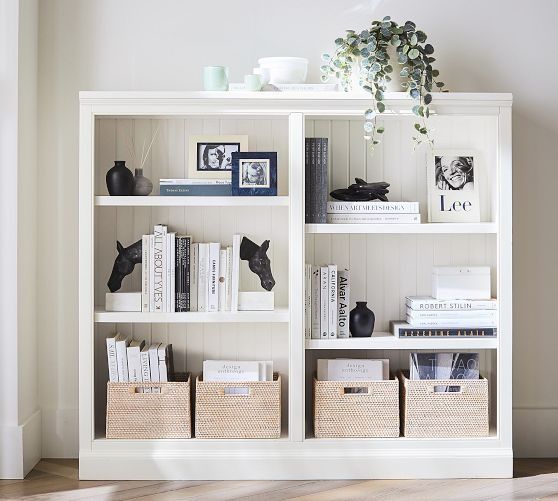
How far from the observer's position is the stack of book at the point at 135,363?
9.53 feet

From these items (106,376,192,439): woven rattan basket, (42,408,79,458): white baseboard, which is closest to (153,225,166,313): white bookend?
(106,376,192,439): woven rattan basket

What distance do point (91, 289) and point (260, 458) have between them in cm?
91

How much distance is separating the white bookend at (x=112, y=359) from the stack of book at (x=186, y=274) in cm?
18

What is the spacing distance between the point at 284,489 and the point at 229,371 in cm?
49

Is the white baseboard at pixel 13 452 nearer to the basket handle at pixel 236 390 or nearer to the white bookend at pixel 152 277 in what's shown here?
the white bookend at pixel 152 277

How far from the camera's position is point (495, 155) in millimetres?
2914

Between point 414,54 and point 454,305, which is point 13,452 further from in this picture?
point 414,54

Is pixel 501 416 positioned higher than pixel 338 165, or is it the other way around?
pixel 338 165

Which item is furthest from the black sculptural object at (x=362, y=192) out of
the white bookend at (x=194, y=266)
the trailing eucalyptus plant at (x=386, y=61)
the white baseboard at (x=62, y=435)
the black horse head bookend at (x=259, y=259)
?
the white baseboard at (x=62, y=435)

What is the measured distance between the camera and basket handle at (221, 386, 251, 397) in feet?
9.46

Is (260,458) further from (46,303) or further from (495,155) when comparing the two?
(495,155)

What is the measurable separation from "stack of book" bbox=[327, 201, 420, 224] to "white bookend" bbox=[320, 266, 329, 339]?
22cm

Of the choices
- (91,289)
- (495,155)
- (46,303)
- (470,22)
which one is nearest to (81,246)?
(91,289)

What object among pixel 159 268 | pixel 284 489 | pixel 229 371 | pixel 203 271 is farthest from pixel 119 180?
pixel 284 489
